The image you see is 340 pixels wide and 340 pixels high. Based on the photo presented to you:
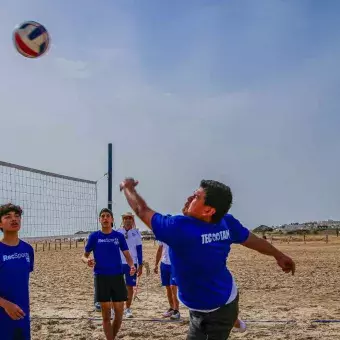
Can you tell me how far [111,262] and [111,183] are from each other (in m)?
3.83

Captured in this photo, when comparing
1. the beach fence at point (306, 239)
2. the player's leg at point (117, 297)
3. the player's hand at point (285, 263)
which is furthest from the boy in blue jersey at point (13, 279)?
the beach fence at point (306, 239)

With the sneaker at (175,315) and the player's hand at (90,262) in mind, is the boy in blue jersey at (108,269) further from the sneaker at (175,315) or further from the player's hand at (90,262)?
the sneaker at (175,315)

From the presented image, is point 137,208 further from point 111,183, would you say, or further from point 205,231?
point 111,183

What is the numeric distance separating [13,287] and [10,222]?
0.48m

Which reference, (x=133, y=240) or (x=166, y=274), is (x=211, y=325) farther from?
(x=133, y=240)

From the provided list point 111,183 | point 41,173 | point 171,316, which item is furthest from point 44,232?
point 171,316

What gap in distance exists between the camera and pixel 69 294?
10.4 meters

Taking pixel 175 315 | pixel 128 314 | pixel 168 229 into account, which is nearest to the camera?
pixel 168 229

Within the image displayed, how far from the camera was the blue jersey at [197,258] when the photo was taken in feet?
10.3

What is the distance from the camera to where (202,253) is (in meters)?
3.16

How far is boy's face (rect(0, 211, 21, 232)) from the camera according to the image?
4.02m

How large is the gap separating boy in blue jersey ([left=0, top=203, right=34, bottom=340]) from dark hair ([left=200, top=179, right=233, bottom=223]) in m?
1.56

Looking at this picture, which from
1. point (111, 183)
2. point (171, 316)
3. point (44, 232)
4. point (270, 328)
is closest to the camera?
point (270, 328)

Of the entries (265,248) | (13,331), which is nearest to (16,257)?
(13,331)
